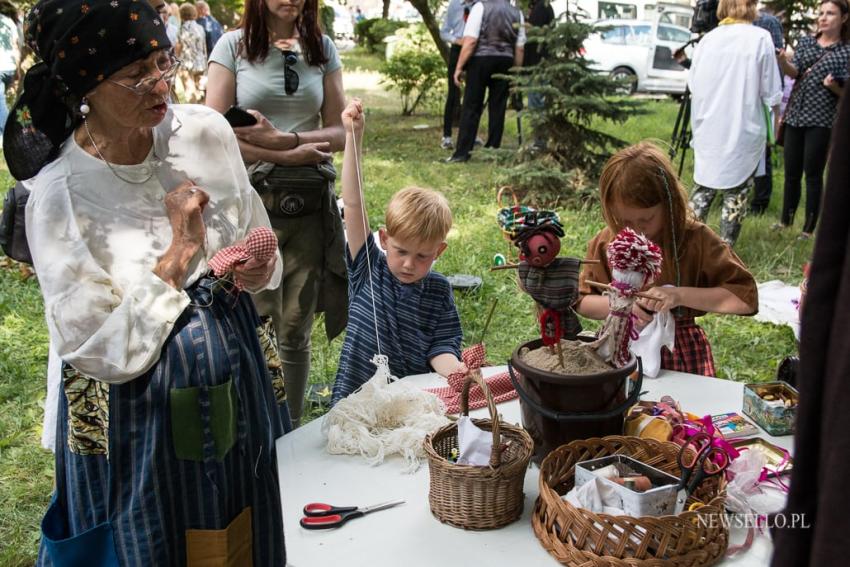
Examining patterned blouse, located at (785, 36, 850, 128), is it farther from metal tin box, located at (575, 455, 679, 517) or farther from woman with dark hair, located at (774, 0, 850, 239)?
metal tin box, located at (575, 455, 679, 517)

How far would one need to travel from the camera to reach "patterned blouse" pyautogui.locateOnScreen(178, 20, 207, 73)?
1120 centimetres

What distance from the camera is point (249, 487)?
6.36ft

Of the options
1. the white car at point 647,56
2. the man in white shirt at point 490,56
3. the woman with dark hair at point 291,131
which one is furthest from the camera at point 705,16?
the white car at point 647,56

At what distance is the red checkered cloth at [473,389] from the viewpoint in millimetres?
1936

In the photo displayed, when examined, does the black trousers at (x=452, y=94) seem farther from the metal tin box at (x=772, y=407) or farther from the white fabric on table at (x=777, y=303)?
the metal tin box at (x=772, y=407)

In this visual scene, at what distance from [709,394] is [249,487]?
123cm

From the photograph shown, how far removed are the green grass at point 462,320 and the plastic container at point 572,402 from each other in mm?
1209

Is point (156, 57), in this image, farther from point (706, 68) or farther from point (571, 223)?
point (571, 223)

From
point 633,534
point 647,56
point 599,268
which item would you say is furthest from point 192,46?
point 633,534

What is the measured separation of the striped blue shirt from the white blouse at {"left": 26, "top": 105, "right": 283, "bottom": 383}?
0.53 m

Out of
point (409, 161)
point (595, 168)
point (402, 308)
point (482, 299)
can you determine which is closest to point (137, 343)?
point (402, 308)

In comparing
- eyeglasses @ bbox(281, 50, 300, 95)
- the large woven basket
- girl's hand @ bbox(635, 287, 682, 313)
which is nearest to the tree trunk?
eyeglasses @ bbox(281, 50, 300, 95)

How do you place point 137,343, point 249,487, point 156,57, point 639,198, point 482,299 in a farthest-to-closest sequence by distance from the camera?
point 482,299, point 639,198, point 249,487, point 156,57, point 137,343

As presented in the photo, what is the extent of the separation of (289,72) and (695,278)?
1.56 meters
